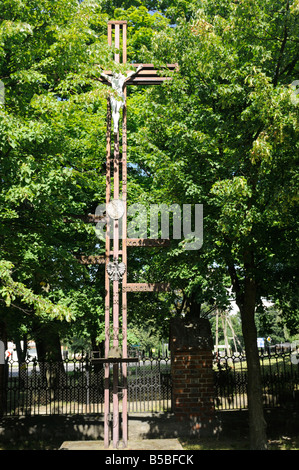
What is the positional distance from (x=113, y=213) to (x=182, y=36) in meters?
4.32

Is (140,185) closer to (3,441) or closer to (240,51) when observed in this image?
(240,51)

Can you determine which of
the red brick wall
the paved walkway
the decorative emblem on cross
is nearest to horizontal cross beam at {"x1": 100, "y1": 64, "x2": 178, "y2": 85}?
the decorative emblem on cross

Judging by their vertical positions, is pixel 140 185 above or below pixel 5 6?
below

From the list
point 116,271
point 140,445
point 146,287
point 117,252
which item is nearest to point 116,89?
point 117,252

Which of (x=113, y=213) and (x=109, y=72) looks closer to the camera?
(x=113, y=213)

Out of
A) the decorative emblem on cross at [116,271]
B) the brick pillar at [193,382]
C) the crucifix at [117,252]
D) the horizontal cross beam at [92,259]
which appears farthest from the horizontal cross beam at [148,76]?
the brick pillar at [193,382]

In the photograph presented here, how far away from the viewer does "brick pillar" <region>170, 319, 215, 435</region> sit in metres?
9.86

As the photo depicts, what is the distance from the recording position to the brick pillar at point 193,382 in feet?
32.3

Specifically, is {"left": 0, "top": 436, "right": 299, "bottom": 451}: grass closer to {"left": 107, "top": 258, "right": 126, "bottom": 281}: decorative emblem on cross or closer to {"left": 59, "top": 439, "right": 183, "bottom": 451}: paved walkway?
{"left": 59, "top": 439, "right": 183, "bottom": 451}: paved walkway

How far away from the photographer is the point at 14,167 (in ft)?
23.8

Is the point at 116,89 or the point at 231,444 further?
the point at 231,444

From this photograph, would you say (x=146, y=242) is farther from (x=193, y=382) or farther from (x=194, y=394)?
(x=194, y=394)

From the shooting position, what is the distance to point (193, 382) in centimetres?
990

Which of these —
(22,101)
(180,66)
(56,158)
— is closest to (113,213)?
(56,158)
